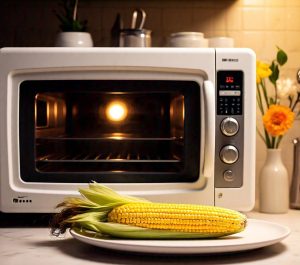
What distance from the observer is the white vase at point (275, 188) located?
1.47m

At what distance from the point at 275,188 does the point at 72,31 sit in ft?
2.22

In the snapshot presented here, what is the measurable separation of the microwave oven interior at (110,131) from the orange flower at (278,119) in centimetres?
26

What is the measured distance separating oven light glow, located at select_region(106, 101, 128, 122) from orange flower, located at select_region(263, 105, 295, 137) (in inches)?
14.3

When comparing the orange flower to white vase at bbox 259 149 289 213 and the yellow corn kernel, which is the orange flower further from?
the yellow corn kernel

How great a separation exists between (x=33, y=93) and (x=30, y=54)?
9 cm

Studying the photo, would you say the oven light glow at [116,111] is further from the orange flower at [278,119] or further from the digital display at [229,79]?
the orange flower at [278,119]

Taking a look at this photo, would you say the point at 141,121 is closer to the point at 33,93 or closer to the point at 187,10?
the point at 33,93

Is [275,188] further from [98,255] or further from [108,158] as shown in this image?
[98,255]

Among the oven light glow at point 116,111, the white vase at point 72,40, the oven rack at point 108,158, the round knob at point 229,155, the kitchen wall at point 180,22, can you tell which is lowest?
the oven rack at point 108,158

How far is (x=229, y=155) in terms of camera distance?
4.09 feet

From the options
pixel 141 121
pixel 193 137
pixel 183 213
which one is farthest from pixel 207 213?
pixel 141 121

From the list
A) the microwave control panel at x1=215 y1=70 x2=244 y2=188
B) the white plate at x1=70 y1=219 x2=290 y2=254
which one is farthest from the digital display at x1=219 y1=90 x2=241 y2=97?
the white plate at x1=70 y1=219 x2=290 y2=254

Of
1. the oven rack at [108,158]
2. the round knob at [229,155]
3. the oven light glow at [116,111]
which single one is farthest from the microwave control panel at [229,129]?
the oven light glow at [116,111]

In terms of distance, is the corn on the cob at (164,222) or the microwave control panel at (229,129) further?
the microwave control panel at (229,129)
